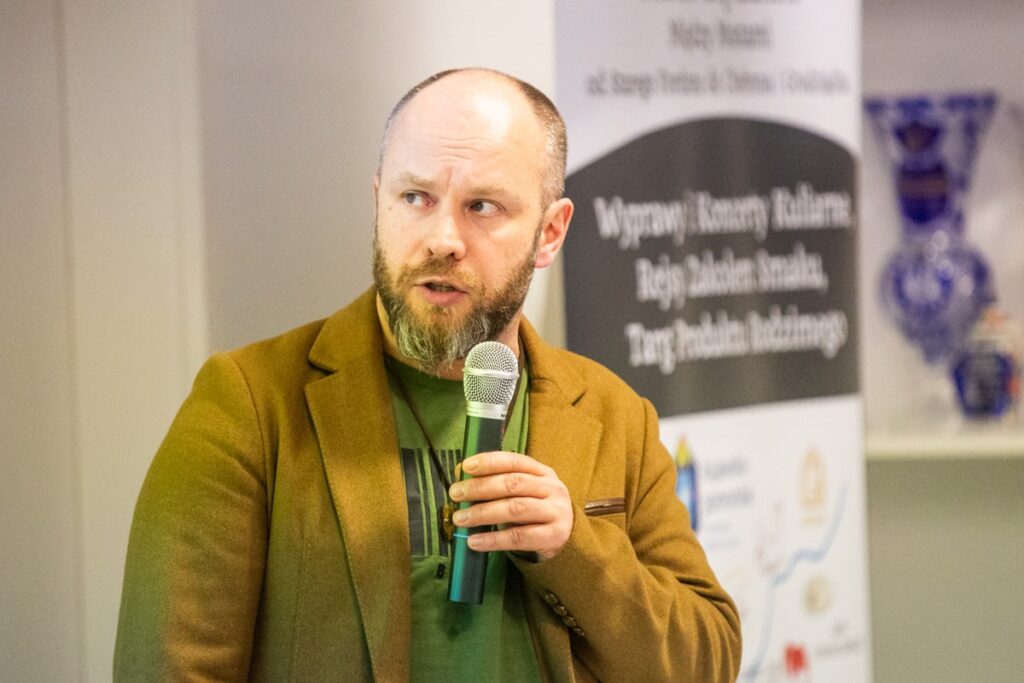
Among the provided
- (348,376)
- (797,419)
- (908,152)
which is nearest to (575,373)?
(348,376)

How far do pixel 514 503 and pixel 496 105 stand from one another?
1.81ft

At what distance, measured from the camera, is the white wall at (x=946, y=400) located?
3.99 metres

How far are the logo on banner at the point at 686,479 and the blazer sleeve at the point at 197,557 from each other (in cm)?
135

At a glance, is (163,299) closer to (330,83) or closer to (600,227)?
(330,83)

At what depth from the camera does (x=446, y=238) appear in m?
1.53

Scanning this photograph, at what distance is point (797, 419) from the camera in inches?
115

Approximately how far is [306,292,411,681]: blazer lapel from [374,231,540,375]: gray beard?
8cm

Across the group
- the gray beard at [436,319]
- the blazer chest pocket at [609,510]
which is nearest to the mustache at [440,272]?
the gray beard at [436,319]

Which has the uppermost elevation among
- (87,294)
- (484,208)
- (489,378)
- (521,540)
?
(484,208)

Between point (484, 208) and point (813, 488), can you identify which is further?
point (813, 488)

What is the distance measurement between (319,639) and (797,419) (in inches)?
67.7

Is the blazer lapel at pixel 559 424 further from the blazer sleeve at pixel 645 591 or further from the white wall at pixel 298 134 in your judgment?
the white wall at pixel 298 134

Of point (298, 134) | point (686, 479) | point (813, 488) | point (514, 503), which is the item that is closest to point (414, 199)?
point (514, 503)

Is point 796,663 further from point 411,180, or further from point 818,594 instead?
point 411,180
